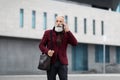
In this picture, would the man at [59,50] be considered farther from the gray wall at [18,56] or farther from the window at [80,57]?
the window at [80,57]

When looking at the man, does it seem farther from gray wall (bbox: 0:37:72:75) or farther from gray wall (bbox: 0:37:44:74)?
gray wall (bbox: 0:37:44:74)

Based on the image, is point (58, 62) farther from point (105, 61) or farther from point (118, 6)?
point (118, 6)

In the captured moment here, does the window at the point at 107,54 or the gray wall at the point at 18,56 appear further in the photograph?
the window at the point at 107,54

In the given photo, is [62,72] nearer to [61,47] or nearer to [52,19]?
[61,47]

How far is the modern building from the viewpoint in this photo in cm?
3456

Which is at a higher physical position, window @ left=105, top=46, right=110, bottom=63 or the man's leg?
the man's leg

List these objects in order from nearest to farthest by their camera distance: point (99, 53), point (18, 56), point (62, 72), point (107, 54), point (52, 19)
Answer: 1. point (62, 72)
2. point (18, 56)
3. point (52, 19)
4. point (99, 53)
5. point (107, 54)

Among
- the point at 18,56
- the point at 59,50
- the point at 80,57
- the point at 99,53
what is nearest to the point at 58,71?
the point at 59,50

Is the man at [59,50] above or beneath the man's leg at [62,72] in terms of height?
above

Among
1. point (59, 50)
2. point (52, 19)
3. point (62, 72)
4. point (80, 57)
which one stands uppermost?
point (52, 19)

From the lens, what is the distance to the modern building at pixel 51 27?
3456 centimetres

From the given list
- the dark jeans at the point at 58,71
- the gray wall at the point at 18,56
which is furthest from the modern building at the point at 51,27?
the dark jeans at the point at 58,71

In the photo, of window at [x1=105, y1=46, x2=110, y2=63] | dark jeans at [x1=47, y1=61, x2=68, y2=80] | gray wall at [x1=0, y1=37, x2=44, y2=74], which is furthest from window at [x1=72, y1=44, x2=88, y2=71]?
dark jeans at [x1=47, y1=61, x2=68, y2=80]

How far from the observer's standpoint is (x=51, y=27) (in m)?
37.5
